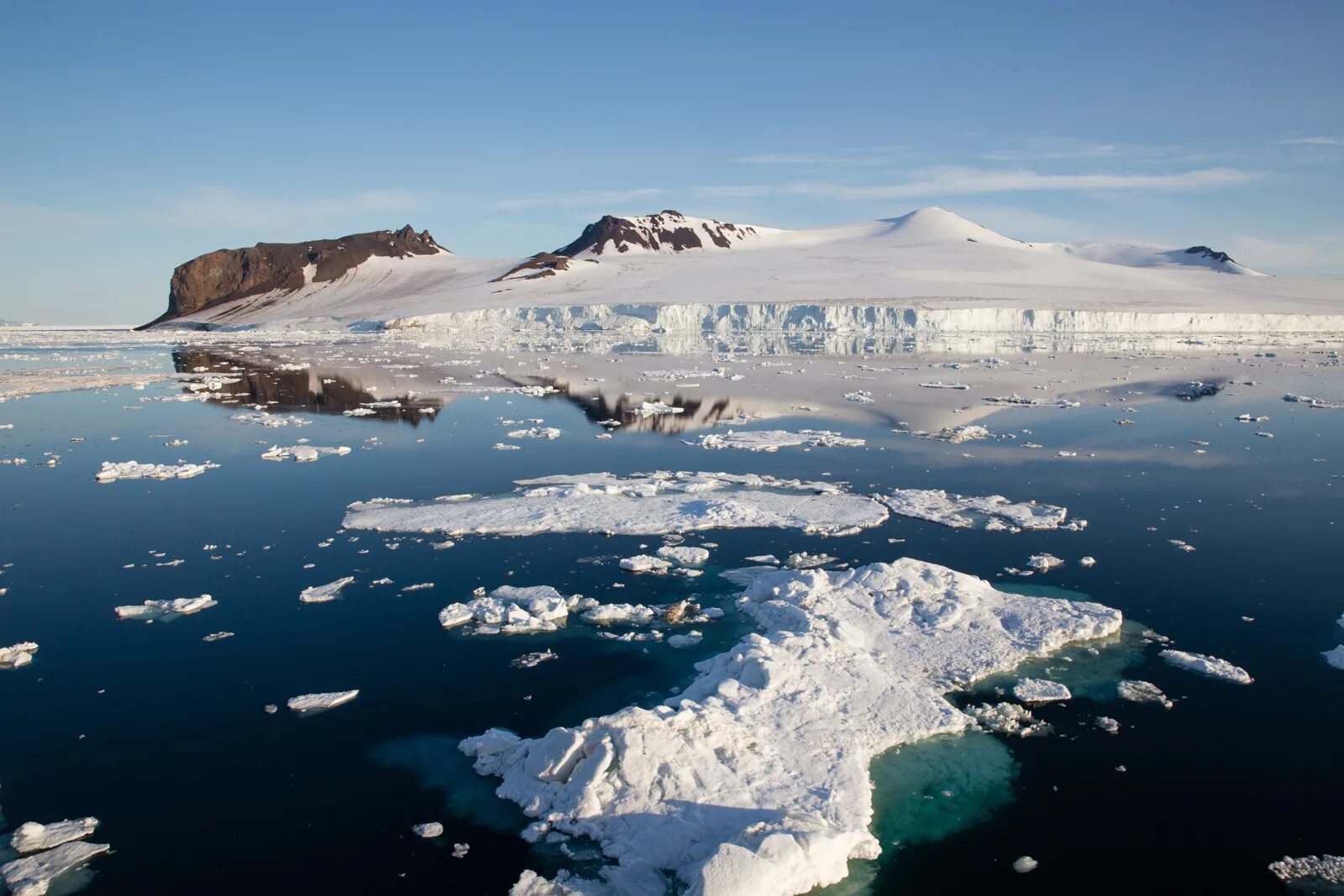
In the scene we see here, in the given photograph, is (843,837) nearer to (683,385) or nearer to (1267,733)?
(1267,733)

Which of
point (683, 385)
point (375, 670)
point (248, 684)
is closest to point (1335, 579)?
point (375, 670)

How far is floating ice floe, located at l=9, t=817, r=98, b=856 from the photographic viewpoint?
4184 millimetres

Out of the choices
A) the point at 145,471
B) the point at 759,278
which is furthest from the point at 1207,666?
the point at 759,278

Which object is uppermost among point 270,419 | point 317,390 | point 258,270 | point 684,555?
point 258,270

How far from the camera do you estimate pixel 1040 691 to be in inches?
218

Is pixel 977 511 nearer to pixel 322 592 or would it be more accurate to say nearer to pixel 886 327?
pixel 322 592

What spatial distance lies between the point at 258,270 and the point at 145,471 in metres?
65.3

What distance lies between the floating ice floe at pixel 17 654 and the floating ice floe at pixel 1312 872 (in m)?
7.64

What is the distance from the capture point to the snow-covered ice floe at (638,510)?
904cm

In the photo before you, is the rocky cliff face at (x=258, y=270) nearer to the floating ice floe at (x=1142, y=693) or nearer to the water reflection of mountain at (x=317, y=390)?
the water reflection of mountain at (x=317, y=390)

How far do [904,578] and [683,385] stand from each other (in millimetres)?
14616

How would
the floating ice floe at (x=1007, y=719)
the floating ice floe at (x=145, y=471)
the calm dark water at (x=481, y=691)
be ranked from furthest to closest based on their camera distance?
the floating ice floe at (x=145, y=471) → the floating ice floe at (x=1007, y=719) → the calm dark water at (x=481, y=691)

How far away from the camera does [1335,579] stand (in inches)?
296

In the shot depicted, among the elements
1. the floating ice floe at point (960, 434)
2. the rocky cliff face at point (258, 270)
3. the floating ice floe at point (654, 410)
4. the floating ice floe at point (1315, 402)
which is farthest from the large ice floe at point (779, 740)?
the rocky cliff face at point (258, 270)
